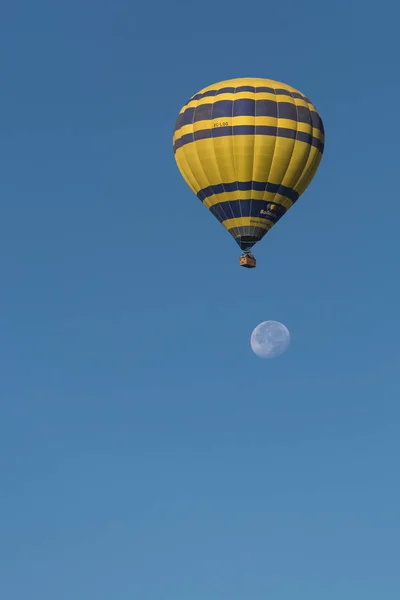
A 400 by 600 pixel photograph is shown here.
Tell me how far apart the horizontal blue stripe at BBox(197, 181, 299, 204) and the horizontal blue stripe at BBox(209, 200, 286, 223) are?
0.47 meters

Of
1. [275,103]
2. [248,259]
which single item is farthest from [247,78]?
[248,259]

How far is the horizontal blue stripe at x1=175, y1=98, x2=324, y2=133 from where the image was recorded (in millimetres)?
105062

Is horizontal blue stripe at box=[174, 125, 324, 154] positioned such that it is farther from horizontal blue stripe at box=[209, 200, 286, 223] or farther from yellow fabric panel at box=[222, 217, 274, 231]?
yellow fabric panel at box=[222, 217, 274, 231]

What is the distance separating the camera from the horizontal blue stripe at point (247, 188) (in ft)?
347

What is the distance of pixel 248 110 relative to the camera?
344 ft

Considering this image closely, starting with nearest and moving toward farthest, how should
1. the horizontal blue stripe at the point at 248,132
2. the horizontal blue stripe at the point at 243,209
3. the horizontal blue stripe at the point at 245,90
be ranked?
the horizontal blue stripe at the point at 248,132
the horizontal blue stripe at the point at 245,90
the horizontal blue stripe at the point at 243,209

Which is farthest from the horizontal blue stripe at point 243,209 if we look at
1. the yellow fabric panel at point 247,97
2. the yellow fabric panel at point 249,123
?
the yellow fabric panel at point 247,97

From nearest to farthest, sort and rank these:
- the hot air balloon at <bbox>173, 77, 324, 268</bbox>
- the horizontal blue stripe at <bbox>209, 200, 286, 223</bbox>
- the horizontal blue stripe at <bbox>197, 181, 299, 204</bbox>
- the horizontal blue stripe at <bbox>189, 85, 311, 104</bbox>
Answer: the hot air balloon at <bbox>173, 77, 324, 268</bbox>, the horizontal blue stripe at <bbox>197, 181, 299, 204</bbox>, the horizontal blue stripe at <bbox>189, 85, 311, 104</bbox>, the horizontal blue stripe at <bbox>209, 200, 286, 223</bbox>

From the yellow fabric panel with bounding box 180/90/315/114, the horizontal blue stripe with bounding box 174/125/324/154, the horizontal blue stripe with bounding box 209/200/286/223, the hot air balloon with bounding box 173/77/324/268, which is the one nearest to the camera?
the horizontal blue stripe with bounding box 174/125/324/154

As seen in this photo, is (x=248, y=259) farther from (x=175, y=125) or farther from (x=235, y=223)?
(x=175, y=125)

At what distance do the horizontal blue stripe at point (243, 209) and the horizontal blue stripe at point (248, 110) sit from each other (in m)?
4.92

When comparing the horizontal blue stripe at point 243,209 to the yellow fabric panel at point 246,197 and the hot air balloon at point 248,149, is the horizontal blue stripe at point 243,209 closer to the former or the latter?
the hot air balloon at point 248,149

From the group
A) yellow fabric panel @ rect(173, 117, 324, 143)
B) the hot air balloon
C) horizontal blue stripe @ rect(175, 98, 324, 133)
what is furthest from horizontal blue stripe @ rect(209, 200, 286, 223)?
horizontal blue stripe @ rect(175, 98, 324, 133)

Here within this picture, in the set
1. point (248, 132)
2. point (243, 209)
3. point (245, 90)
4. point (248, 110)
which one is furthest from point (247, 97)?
point (243, 209)
